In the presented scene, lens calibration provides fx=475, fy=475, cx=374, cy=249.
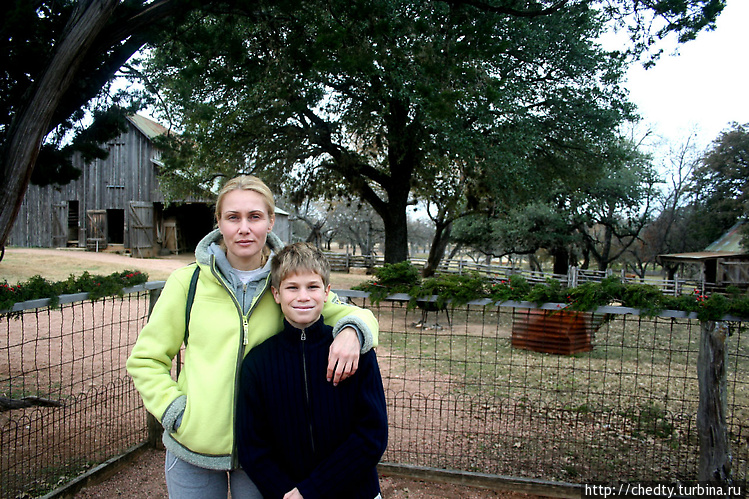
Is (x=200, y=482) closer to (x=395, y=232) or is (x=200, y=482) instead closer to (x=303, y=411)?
(x=303, y=411)

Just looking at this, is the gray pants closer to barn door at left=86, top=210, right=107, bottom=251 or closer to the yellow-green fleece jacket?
the yellow-green fleece jacket

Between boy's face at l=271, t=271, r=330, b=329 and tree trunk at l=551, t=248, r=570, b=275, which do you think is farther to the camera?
tree trunk at l=551, t=248, r=570, b=275

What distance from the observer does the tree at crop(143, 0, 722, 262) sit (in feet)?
26.3

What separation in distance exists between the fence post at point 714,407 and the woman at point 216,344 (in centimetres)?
301

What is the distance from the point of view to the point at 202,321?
1.91 meters

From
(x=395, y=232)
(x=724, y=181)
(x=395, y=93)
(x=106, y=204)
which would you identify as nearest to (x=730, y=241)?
(x=724, y=181)

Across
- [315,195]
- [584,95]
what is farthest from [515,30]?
[315,195]

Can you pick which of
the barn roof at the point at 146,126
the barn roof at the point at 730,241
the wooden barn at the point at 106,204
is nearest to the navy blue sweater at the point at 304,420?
the barn roof at the point at 146,126

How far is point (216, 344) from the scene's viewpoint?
6.20 ft

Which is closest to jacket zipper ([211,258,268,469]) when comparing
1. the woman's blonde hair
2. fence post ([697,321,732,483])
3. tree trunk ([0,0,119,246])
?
the woman's blonde hair

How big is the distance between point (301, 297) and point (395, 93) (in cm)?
1038

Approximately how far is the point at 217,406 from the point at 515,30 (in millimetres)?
13427

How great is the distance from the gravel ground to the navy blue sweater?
2175 millimetres

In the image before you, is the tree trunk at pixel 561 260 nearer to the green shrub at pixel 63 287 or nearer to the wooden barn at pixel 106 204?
the wooden barn at pixel 106 204
